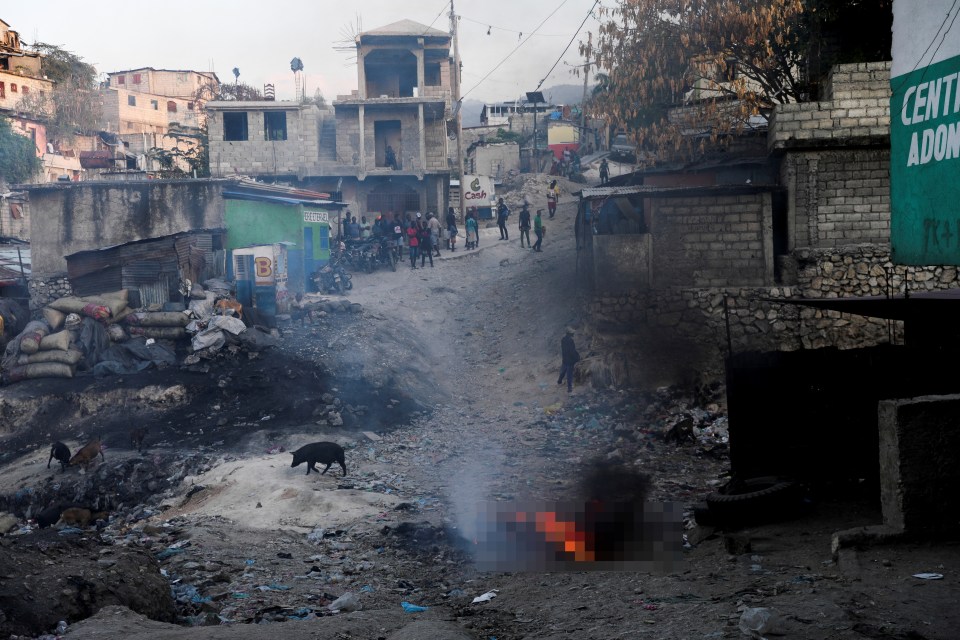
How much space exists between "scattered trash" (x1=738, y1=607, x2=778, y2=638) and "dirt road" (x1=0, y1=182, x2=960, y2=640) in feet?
0.18

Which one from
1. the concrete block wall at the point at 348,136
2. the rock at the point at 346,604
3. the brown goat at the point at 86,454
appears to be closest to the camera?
the rock at the point at 346,604

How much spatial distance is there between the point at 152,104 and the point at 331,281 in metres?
34.8

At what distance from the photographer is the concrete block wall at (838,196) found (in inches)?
583

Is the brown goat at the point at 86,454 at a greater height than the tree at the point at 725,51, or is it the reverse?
the tree at the point at 725,51

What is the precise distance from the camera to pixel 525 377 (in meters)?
15.9

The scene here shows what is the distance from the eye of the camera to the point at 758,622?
15.5ft

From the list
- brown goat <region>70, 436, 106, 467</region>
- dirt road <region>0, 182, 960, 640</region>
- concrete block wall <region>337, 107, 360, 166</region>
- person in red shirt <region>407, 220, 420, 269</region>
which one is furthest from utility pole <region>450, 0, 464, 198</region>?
brown goat <region>70, 436, 106, 467</region>

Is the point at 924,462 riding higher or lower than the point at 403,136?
lower

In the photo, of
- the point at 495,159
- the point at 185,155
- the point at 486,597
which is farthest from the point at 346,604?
the point at 495,159

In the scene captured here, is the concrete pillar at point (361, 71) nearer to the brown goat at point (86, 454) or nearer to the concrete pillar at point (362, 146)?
the concrete pillar at point (362, 146)

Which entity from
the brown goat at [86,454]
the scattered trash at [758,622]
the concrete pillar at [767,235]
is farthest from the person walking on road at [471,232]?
the scattered trash at [758,622]

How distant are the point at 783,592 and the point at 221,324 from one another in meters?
12.5

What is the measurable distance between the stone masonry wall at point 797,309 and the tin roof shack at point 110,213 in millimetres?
11750

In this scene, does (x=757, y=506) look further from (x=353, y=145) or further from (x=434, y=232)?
(x=353, y=145)
